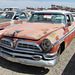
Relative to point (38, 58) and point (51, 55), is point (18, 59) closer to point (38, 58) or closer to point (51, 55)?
point (38, 58)

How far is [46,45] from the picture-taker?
9.34ft

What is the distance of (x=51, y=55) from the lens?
9.29ft

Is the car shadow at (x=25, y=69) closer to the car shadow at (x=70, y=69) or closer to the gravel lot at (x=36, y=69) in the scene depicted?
the gravel lot at (x=36, y=69)

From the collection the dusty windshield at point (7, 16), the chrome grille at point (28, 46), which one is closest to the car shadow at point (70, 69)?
the chrome grille at point (28, 46)

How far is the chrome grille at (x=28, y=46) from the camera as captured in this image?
2.83 m

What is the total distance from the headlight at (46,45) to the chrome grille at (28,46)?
0.11 meters

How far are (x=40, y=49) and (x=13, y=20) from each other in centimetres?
480

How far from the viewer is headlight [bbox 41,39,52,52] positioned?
2.81 metres

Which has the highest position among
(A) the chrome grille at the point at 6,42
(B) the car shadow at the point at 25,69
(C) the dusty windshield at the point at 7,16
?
(C) the dusty windshield at the point at 7,16

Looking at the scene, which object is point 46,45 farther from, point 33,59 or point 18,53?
point 18,53

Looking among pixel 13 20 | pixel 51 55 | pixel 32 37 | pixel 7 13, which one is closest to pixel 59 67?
pixel 51 55

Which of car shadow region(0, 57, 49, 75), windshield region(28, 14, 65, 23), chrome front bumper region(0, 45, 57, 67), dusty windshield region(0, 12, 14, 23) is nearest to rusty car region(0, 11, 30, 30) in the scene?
dusty windshield region(0, 12, 14, 23)

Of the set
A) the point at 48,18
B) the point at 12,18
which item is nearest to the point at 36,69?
the point at 48,18

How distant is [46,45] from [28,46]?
18.4 inches
